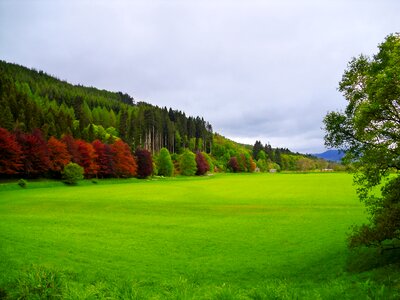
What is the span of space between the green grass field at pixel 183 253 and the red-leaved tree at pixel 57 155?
3814cm

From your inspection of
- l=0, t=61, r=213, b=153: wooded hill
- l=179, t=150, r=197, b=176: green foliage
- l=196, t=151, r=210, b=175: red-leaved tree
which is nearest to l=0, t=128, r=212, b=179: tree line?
l=179, t=150, r=197, b=176: green foliage

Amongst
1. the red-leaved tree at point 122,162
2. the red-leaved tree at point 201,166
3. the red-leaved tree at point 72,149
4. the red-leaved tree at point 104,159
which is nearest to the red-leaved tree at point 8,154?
the red-leaved tree at point 72,149

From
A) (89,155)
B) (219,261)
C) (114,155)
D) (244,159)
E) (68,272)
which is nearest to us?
(68,272)

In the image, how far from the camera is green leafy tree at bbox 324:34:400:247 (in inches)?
573

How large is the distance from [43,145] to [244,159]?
126633mm

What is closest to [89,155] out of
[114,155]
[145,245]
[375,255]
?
[114,155]

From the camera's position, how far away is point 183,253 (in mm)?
25172

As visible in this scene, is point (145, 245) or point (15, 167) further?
point (15, 167)

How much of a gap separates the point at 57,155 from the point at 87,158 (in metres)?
9.82

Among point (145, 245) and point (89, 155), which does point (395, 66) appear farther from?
point (89, 155)

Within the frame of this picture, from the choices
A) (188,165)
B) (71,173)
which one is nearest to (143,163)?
(188,165)

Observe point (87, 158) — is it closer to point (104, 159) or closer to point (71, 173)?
point (104, 159)

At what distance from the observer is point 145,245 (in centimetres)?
2722

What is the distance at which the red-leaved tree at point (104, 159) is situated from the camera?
100000 mm
